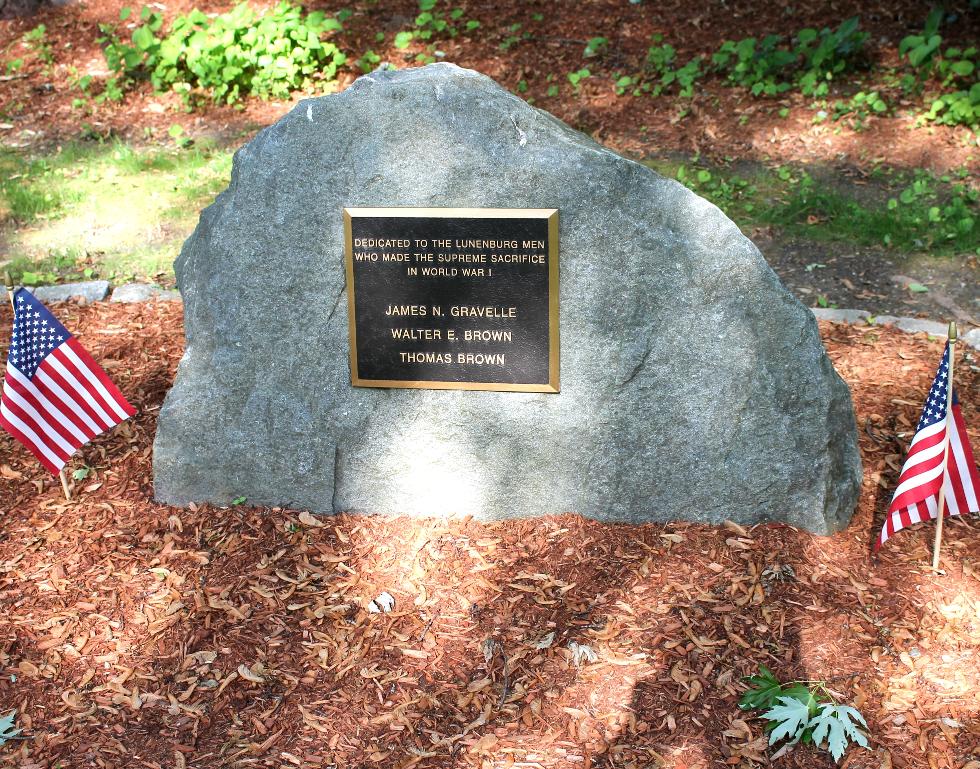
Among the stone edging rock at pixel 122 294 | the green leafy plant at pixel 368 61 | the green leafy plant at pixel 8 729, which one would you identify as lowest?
the green leafy plant at pixel 8 729

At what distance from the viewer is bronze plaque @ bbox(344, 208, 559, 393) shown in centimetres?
375

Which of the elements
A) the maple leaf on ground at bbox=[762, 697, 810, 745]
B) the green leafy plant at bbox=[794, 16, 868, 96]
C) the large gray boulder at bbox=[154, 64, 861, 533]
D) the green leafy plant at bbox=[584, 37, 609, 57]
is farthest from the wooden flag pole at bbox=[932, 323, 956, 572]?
the green leafy plant at bbox=[584, 37, 609, 57]

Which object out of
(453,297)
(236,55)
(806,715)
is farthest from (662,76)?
(806,715)

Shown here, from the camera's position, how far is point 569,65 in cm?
908

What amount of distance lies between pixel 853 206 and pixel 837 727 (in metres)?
4.59

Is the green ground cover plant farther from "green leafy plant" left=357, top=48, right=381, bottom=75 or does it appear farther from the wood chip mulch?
the wood chip mulch

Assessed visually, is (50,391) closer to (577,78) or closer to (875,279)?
(875,279)

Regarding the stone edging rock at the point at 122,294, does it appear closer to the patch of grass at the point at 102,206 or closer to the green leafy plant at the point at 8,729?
the patch of grass at the point at 102,206

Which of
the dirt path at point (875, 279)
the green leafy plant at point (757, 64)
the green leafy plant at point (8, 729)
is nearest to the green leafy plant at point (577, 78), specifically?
the green leafy plant at point (757, 64)

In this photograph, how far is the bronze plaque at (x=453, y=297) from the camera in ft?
12.3

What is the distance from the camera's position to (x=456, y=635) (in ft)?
11.9

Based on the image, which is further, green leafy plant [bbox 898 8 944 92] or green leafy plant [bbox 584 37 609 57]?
green leafy plant [bbox 584 37 609 57]

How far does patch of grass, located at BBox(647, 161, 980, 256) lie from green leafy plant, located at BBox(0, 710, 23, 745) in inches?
213

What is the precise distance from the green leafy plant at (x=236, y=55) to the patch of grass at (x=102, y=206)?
0.96m
